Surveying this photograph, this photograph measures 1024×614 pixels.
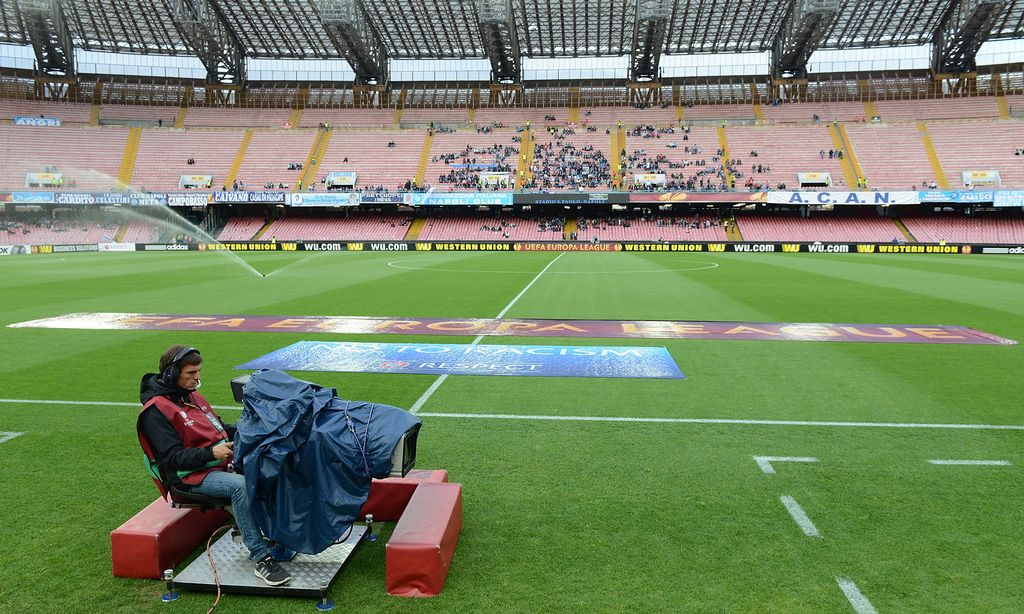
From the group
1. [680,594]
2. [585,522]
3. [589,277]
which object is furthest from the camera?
[589,277]

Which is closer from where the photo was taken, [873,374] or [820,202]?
[873,374]

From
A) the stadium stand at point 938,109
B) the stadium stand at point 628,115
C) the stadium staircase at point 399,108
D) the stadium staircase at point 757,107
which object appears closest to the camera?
the stadium stand at point 938,109

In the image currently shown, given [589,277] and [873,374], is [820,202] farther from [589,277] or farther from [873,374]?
[873,374]

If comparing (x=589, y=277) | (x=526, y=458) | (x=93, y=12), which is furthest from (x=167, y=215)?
(x=526, y=458)

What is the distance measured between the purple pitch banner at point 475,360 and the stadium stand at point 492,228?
4960 cm

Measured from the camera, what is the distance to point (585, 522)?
5.02 metres

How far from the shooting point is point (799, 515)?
513cm

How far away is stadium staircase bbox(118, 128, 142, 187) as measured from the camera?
64.4m

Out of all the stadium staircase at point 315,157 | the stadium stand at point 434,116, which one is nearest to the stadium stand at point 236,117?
the stadium staircase at point 315,157

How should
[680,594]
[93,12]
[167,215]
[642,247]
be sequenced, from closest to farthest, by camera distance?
[680,594], [642,247], [93,12], [167,215]

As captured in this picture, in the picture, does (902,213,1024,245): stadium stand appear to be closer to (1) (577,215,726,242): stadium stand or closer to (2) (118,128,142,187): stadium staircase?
(1) (577,215,726,242): stadium stand

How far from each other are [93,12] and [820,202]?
7303 centimetres

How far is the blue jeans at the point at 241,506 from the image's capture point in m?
4.11

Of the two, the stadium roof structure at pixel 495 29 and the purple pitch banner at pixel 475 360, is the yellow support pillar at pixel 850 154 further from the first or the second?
the purple pitch banner at pixel 475 360
